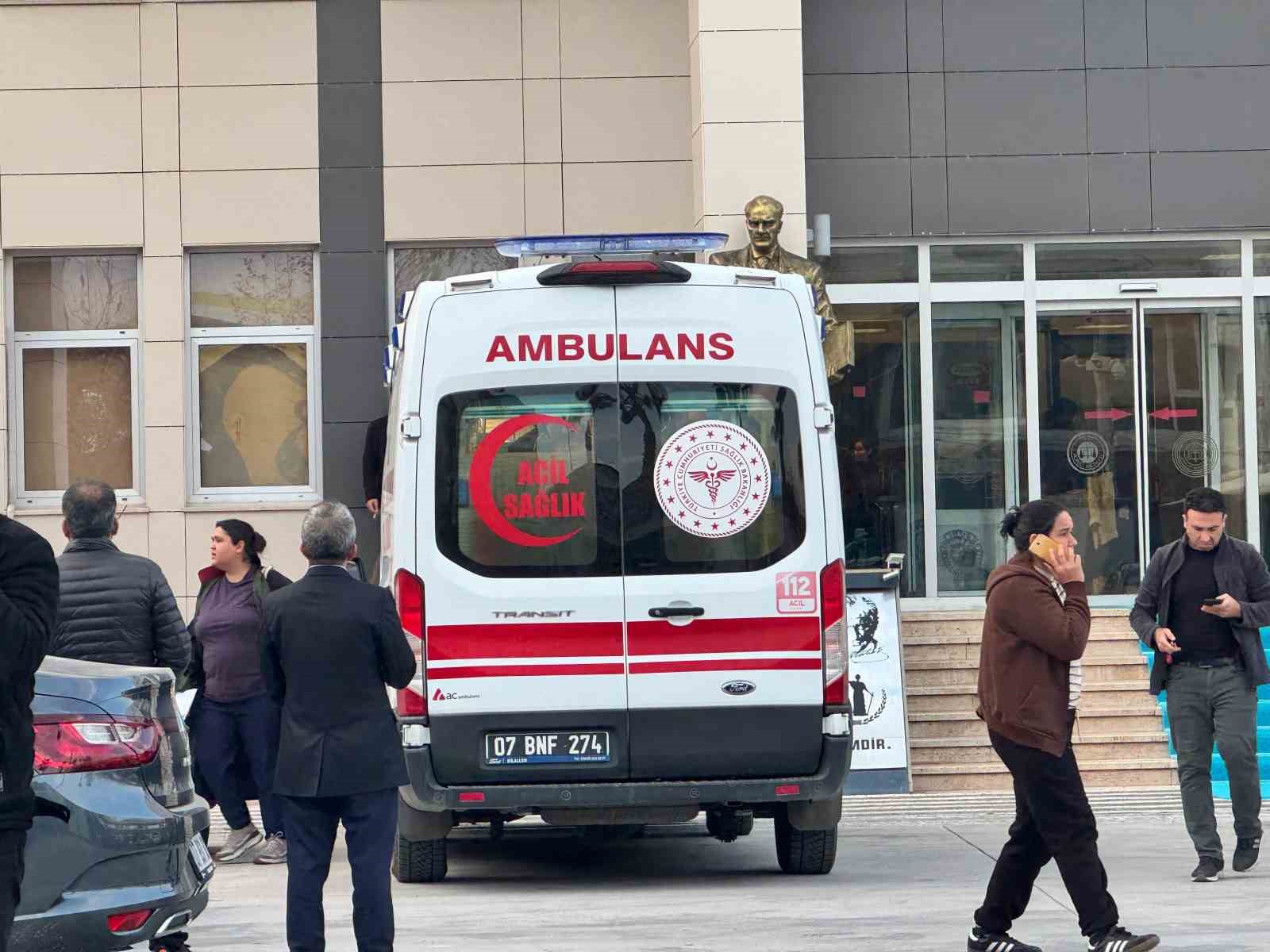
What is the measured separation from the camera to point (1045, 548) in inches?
286

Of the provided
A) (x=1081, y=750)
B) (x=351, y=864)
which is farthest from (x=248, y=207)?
(x=351, y=864)

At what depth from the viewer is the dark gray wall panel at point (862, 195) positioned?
627 inches

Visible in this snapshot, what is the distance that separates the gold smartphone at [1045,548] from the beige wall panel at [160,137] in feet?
33.0

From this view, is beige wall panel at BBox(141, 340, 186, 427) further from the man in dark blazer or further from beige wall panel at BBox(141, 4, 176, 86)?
the man in dark blazer

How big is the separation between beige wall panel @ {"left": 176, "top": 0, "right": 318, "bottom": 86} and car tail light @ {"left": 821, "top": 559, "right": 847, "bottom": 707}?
842 centimetres

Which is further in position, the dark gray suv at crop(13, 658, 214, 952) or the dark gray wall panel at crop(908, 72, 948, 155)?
the dark gray wall panel at crop(908, 72, 948, 155)

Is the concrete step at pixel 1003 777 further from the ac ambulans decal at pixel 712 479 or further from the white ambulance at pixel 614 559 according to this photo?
the ac ambulans decal at pixel 712 479

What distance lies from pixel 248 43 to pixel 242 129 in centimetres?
68

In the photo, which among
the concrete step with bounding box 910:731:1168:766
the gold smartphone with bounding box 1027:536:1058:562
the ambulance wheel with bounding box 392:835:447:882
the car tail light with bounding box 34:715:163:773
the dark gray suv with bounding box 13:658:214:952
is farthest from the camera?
the concrete step with bounding box 910:731:1168:766

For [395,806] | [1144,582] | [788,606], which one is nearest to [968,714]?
[1144,582]

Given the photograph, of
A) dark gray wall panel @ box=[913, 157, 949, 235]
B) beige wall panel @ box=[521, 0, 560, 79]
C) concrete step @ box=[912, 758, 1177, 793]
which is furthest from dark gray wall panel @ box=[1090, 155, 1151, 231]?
concrete step @ box=[912, 758, 1177, 793]

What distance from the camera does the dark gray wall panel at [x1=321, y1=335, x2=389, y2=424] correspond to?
15570 millimetres

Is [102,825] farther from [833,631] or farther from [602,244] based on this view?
[602,244]

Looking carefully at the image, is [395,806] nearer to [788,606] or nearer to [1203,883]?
[788,606]
